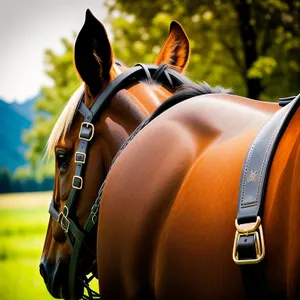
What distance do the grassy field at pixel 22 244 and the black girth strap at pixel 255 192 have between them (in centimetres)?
705

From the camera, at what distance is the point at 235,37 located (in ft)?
45.2

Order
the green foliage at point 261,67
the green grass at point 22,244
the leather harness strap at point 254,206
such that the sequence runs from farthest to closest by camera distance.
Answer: the green foliage at point 261,67, the green grass at point 22,244, the leather harness strap at point 254,206

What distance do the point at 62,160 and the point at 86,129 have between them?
0.83 feet

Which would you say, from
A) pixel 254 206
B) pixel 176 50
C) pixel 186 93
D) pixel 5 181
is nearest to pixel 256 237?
pixel 254 206

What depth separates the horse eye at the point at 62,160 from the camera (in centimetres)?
331

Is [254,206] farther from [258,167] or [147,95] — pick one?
[147,95]

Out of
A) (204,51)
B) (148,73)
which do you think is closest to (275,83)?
(204,51)

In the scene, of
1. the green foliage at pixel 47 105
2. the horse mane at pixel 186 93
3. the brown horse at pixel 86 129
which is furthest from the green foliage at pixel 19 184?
the horse mane at pixel 186 93

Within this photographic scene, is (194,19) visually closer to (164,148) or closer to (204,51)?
(204,51)

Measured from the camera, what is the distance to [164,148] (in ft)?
8.09

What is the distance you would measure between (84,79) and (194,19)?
10.7 metres

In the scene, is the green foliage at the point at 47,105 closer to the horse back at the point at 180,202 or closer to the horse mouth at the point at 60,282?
the horse mouth at the point at 60,282

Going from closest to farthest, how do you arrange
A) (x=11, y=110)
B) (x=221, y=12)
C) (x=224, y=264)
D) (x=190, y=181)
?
(x=224, y=264), (x=190, y=181), (x=221, y=12), (x=11, y=110)

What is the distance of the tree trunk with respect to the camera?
42.5ft
